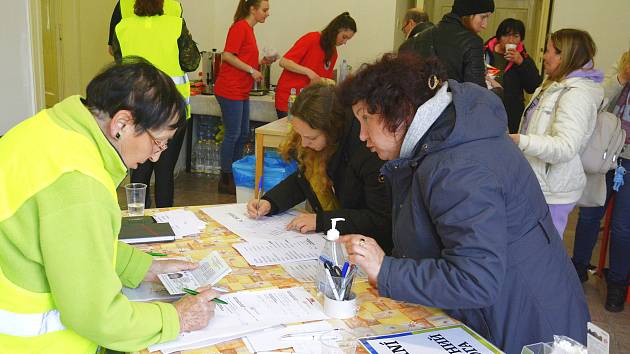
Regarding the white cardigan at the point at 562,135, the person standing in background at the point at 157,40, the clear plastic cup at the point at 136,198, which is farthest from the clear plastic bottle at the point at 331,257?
the person standing in background at the point at 157,40

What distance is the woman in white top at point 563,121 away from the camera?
262 centimetres

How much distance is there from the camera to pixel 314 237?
1963 millimetres

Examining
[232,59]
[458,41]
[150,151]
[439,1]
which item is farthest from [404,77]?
[439,1]

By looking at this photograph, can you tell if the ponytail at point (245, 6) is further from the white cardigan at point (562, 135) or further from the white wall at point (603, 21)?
the white wall at point (603, 21)

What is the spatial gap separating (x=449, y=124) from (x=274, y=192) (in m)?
0.98

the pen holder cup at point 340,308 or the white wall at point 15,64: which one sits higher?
the white wall at point 15,64

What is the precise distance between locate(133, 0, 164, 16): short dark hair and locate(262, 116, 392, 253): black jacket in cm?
162

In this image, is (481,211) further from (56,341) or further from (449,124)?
(56,341)

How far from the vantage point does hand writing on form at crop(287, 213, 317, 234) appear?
6.56 feet

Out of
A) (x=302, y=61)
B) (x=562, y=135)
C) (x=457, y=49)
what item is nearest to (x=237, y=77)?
(x=302, y=61)

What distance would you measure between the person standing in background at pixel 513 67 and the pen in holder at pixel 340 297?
354cm

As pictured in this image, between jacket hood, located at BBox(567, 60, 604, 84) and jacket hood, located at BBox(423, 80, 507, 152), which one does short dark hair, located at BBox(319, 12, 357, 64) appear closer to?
jacket hood, located at BBox(567, 60, 604, 84)

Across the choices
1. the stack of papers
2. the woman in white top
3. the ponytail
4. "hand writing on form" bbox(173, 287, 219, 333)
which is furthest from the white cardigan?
the ponytail

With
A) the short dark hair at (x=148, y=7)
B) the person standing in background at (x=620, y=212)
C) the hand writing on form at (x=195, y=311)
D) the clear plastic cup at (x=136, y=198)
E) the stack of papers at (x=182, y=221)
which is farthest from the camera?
the short dark hair at (x=148, y=7)
